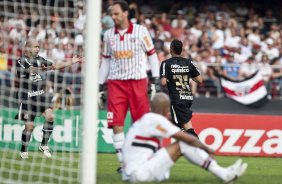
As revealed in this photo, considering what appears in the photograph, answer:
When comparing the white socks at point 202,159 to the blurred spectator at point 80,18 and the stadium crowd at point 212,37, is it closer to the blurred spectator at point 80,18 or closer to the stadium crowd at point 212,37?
the blurred spectator at point 80,18

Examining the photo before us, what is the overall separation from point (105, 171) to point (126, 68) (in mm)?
1794

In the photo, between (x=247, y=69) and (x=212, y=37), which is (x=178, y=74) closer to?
(x=247, y=69)

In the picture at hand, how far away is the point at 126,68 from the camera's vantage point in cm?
1144

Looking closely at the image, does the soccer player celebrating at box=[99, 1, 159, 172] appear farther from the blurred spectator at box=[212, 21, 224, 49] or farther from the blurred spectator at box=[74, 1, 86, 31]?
the blurred spectator at box=[212, 21, 224, 49]

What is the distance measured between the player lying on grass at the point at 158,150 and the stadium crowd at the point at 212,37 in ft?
22.7

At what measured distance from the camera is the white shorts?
9641 millimetres

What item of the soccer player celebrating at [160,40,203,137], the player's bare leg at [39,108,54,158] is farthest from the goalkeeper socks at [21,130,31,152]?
the soccer player celebrating at [160,40,203,137]

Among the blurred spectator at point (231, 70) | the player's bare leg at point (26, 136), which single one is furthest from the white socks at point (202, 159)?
the blurred spectator at point (231, 70)

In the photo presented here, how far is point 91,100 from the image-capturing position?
9.24 metres

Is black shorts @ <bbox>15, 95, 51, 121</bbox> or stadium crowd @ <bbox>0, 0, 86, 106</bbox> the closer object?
stadium crowd @ <bbox>0, 0, 86, 106</bbox>

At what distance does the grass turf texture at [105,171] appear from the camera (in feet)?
36.2

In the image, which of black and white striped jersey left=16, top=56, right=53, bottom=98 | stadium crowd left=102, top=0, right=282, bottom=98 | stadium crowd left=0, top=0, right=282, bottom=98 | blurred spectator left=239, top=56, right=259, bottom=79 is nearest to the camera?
black and white striped jersey left=16, top=56, right=53, bottom=98

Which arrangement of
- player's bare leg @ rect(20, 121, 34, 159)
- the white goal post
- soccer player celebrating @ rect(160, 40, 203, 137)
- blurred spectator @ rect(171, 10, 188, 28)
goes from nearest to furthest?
the white goal post < soccer player celebrating @ rect(160, 40, 203, 137) < player's bare leg @ rect(20, 121, 34, 159) < blurred spectator @ rect(171, 10, 188, 28)

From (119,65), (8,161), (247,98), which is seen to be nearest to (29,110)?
(8,161)
